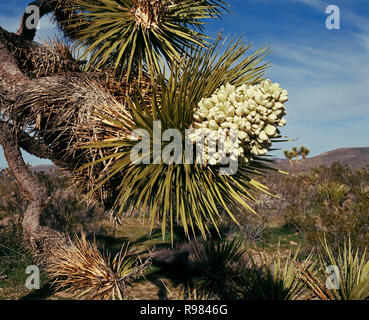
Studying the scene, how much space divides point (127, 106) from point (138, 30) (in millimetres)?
878

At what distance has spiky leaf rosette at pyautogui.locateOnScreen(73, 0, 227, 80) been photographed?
11.2ft

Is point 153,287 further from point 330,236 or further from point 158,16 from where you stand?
point 158,16

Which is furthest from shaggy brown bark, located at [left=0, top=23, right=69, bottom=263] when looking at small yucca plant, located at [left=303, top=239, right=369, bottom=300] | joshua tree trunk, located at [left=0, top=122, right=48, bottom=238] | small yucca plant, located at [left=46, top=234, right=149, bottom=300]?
small yucca plant, located at [left=303, top=239, right=369, bottom=300]

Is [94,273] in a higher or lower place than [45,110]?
lower

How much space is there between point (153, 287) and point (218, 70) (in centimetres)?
556

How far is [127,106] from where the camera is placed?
138 inches

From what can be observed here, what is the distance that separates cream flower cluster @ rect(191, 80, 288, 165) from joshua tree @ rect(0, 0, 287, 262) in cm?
1

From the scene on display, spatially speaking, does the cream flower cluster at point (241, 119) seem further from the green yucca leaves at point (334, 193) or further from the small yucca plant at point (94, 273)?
the green yucca leaves at point (334, 193)

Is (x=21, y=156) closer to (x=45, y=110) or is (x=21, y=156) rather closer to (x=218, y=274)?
(x=45, y=110)

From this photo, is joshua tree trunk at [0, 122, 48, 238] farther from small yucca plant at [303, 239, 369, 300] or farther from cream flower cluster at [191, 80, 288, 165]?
small yucca plant at [303, 239, 369, 300]

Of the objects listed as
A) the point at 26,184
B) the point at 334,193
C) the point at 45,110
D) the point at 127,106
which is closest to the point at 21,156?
the point at 26,184

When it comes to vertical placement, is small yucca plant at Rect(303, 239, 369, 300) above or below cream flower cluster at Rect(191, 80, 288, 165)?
below

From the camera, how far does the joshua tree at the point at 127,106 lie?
2.66m
